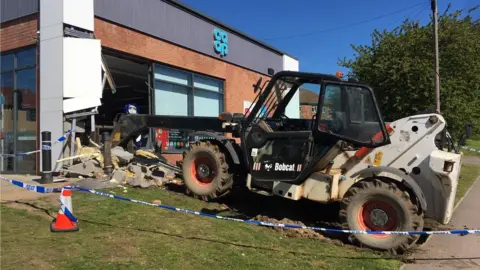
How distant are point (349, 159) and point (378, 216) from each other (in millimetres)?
1051

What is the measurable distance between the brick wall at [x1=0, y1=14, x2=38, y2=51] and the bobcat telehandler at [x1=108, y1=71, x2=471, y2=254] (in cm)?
709

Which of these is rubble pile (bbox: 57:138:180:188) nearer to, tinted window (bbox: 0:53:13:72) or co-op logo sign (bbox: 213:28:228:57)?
tinted window (bbox: 0:53:13:72)

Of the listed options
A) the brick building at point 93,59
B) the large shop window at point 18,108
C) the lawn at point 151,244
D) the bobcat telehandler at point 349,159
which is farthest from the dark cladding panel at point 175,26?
the lawn at point 151,244

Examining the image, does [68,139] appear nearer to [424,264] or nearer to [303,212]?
[303,212]

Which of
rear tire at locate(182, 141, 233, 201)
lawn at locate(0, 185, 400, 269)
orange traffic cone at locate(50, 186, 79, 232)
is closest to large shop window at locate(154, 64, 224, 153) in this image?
rear tire at locate(182, 141, 233, 201)

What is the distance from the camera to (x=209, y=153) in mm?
8453

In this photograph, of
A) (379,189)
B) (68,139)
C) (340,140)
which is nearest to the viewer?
(379,189)

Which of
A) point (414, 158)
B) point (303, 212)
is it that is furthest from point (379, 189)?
point (303, 212)

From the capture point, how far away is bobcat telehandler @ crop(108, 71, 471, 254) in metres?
6.21

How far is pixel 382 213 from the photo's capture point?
20.7 feet

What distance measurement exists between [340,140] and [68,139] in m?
7.89

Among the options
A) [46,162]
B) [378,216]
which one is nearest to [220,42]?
[46,162]

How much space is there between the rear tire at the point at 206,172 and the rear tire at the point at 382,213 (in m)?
2.57

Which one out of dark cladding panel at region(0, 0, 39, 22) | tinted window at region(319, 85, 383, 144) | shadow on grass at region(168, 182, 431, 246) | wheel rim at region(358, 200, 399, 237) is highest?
dark cladding panel at region(0, 0, 39, 22)
